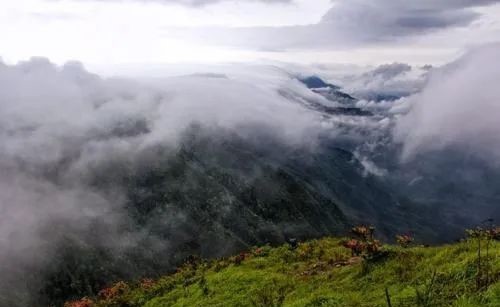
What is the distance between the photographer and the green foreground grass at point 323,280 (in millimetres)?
16484

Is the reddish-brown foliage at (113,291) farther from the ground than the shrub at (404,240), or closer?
closer

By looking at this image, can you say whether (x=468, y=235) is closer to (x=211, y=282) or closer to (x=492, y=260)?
(x=492, y=260)

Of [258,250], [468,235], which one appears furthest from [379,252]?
[258,250]

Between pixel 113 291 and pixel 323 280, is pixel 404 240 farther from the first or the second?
pixel 113 291

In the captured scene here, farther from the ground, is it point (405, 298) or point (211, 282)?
point (405, 298)

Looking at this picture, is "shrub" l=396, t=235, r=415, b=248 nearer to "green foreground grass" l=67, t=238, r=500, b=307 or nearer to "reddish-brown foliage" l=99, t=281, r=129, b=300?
"green foreground grass" l=67, t=238, r=500, b=307

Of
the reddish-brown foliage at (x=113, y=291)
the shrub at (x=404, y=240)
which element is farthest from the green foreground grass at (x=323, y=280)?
the shrub at (x=404, y=240)

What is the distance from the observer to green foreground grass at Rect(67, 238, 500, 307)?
16484mm

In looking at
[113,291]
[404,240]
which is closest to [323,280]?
[404,240]

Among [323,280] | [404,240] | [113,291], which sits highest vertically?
[404,240]

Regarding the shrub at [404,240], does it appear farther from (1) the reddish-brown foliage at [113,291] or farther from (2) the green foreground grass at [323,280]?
(1) the reddish-brown foliage at [113,291]

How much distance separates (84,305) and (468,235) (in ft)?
62.2

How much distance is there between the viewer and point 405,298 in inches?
651

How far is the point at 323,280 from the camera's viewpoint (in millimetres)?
22266
